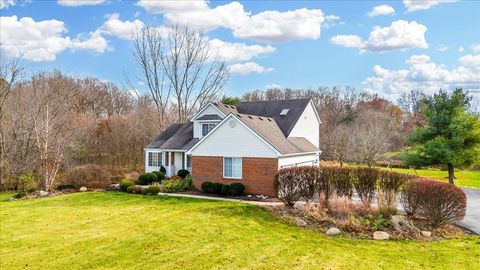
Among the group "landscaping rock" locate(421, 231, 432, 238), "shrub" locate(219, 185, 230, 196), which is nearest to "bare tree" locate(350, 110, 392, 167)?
"shrub" locate(219, 185, 230, 196)

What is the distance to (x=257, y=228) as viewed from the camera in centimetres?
1277

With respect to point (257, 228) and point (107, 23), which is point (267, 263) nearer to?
point (257, 228)

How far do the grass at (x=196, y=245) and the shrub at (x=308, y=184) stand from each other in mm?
2371

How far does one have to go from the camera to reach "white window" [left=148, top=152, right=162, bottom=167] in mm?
29156

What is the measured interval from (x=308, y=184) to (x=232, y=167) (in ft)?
19.2

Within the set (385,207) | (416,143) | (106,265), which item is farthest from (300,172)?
(416,143)

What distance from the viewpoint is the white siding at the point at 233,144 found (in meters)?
20.0

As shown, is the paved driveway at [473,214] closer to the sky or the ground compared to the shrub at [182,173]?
closer to the ground

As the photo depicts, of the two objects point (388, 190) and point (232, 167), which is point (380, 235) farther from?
point (232, 167)

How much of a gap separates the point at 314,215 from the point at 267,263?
4.91 metres

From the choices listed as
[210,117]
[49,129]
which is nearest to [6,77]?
[49,129]

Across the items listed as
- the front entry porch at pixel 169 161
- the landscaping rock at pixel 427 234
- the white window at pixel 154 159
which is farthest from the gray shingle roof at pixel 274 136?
the white window at pixel 154 159

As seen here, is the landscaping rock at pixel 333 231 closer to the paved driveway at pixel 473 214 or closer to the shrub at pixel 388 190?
the shrub at pixel 388 190

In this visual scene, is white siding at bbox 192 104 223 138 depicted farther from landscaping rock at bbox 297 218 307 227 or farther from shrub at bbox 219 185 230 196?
landscaping rock at bbox 297 218 307 227
